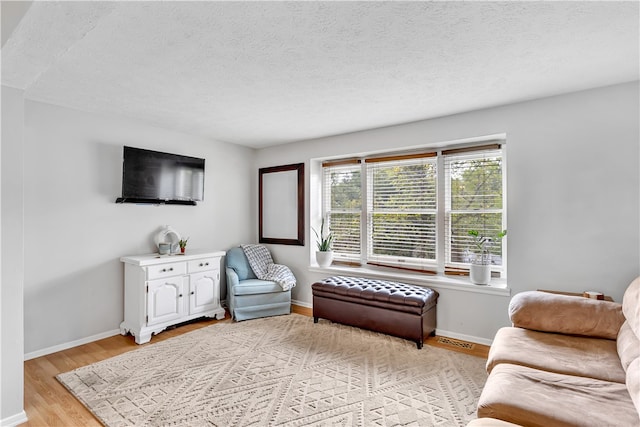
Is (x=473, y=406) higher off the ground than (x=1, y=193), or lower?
lower

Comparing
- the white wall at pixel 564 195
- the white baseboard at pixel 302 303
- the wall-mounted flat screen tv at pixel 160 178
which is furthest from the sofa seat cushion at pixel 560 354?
the wall-mounted flat screen tv at pixel 160 178

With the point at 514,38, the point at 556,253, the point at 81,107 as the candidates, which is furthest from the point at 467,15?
the point at 81,107

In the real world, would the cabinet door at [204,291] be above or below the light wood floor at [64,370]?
above

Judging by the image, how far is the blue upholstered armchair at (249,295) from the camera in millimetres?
3910

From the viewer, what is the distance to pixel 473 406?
2162 millimetres

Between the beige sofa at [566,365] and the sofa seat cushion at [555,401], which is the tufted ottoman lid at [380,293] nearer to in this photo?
the beige sofa at [566,365]

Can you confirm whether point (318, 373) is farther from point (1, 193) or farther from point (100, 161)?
point (100, 161)

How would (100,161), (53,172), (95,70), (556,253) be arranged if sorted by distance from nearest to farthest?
(95,70)
(556,253)
(53,172)
(100,161)

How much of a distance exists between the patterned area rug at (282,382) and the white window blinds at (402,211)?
112 centimetres

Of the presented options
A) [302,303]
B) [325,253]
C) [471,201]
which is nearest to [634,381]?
[471,201]

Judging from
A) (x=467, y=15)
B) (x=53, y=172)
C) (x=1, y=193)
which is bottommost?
(x=1, y=193)

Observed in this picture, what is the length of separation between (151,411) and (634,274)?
12.5 feet

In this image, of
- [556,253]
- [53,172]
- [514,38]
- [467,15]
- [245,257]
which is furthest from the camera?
[245,257]

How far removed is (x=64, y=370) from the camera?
2699 mm
